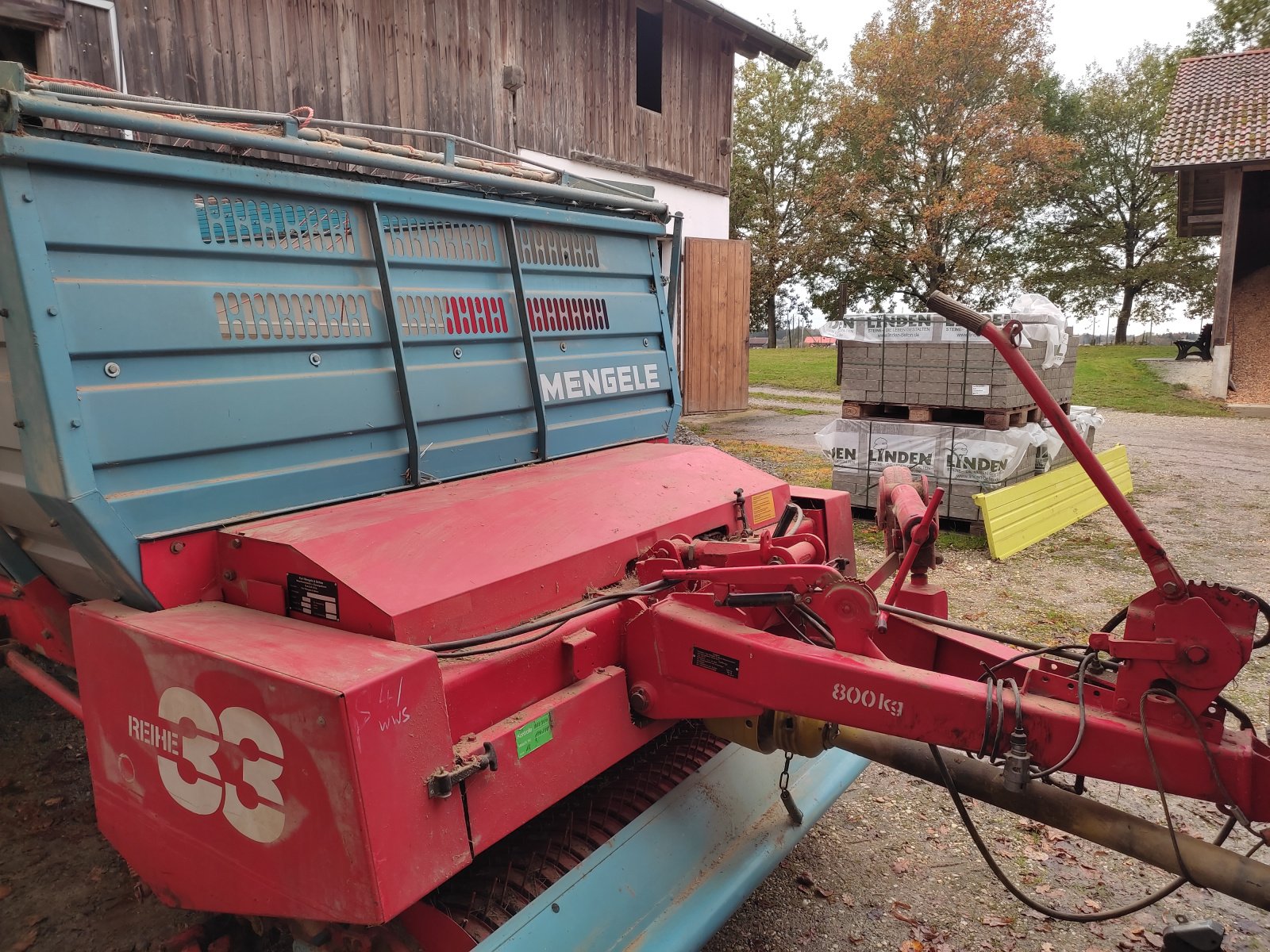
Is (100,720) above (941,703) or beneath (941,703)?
beneath

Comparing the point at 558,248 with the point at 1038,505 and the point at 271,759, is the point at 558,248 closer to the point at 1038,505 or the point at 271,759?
the point at 271,759

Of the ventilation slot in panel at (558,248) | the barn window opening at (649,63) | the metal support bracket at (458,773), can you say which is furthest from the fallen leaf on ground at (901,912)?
the barn window opening at (649,63)

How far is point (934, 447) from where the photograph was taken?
7.34m

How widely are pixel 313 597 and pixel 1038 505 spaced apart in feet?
22.8

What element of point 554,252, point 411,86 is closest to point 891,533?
point 554,252

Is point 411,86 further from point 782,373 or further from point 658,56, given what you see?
point 782,373

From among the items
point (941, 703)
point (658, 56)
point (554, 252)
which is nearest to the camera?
point (941, 703)

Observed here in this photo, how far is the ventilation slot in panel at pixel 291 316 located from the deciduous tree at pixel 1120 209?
110 ft

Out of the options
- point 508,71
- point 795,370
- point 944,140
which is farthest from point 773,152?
point 508,71

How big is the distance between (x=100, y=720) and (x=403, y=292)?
1.66 m

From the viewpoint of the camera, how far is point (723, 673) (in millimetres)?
2314

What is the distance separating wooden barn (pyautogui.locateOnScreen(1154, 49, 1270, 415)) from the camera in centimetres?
1591

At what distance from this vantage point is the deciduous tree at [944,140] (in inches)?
892

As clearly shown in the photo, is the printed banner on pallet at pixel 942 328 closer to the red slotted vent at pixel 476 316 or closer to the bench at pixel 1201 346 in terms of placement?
the red slotted vent at pixel 476 316
